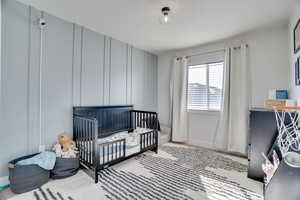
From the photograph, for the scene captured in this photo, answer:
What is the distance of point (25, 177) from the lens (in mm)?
1682

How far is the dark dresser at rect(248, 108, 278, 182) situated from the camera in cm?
187

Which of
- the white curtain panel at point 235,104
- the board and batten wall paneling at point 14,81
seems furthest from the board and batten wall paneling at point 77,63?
the white curtain panel at point 235,104

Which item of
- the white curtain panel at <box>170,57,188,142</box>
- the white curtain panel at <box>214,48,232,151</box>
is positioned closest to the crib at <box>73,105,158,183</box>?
the white curtain panel at <box>170,57,188,142</box>

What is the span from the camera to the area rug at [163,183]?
5.42 feet

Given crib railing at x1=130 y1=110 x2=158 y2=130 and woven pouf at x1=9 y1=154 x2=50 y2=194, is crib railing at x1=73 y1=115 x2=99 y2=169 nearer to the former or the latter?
woven pouf at x1=9 y1=154 x2=50 y2=194

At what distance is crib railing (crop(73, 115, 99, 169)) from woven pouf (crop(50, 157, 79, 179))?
0.18 metres

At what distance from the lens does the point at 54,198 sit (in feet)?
5.20

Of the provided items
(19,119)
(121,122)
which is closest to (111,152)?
(121,122)

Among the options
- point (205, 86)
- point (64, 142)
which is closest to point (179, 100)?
point (205, 86)

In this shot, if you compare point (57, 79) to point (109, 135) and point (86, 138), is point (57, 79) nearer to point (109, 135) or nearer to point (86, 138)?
point (86, 138)

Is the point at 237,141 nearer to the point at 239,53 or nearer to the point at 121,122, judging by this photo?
the point at 239,53

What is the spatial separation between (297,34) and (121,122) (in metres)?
3.08

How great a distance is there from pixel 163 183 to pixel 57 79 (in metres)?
2.19

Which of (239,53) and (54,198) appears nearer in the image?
(54,198)
